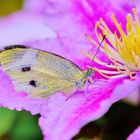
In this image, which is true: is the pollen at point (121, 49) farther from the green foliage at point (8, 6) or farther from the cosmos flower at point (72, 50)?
the green foliage at point (8, 6)

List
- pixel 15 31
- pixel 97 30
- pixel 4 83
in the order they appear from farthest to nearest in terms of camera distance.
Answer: pixel 15 31 < pixel 97 30 < pixel 4 83

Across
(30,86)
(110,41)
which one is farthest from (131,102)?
(30,86)

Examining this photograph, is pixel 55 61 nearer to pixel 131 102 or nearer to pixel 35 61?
pixel 35 61

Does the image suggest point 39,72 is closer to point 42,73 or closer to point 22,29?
point 42,73

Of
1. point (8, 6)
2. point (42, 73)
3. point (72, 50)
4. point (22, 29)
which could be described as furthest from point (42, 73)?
point (8, 6)

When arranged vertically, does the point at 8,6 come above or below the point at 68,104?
above

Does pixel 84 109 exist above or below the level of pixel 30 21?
below

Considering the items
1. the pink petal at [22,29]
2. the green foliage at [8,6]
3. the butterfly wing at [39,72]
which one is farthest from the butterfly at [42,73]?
the green foliage at [8,6]

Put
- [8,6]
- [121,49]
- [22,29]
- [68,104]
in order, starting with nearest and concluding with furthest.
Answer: [68,104], [121,49], [22,29], [8,6]
